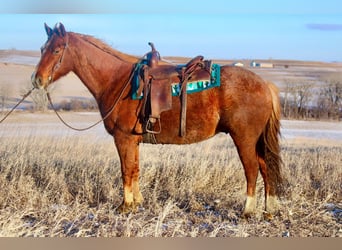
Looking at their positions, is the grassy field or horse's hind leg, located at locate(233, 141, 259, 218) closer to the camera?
the grassy field

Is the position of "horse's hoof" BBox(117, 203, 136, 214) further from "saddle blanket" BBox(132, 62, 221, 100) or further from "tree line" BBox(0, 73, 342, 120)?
"tree line" BBox(0, 73, 342, 120)

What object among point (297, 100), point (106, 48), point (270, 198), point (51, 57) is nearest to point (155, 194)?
point (270, 198)

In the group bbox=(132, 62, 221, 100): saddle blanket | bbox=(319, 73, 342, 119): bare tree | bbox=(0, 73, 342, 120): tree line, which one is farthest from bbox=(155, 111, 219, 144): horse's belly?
bbox=(319, 73, 342, 119): bare tree

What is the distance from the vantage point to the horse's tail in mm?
4586

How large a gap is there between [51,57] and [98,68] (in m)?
0.50

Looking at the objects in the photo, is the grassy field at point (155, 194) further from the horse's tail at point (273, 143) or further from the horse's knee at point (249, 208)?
the horse's tail at point (273, 143)

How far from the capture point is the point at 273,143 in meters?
4.61

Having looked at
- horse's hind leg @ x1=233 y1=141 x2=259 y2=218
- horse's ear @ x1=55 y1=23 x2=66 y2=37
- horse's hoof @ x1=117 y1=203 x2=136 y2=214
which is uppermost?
horse's ear @ x1=55 y1=23 x2=66 y2=37

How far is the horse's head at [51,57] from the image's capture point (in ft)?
14.8

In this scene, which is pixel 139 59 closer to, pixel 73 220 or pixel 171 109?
pixel 171 109

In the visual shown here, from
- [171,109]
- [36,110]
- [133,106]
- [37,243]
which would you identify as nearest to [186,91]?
[171,109]

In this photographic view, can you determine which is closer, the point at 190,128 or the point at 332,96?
the point at 190,128

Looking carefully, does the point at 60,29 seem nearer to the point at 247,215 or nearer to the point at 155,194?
the point at 155,194

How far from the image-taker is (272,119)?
15.0 ft
